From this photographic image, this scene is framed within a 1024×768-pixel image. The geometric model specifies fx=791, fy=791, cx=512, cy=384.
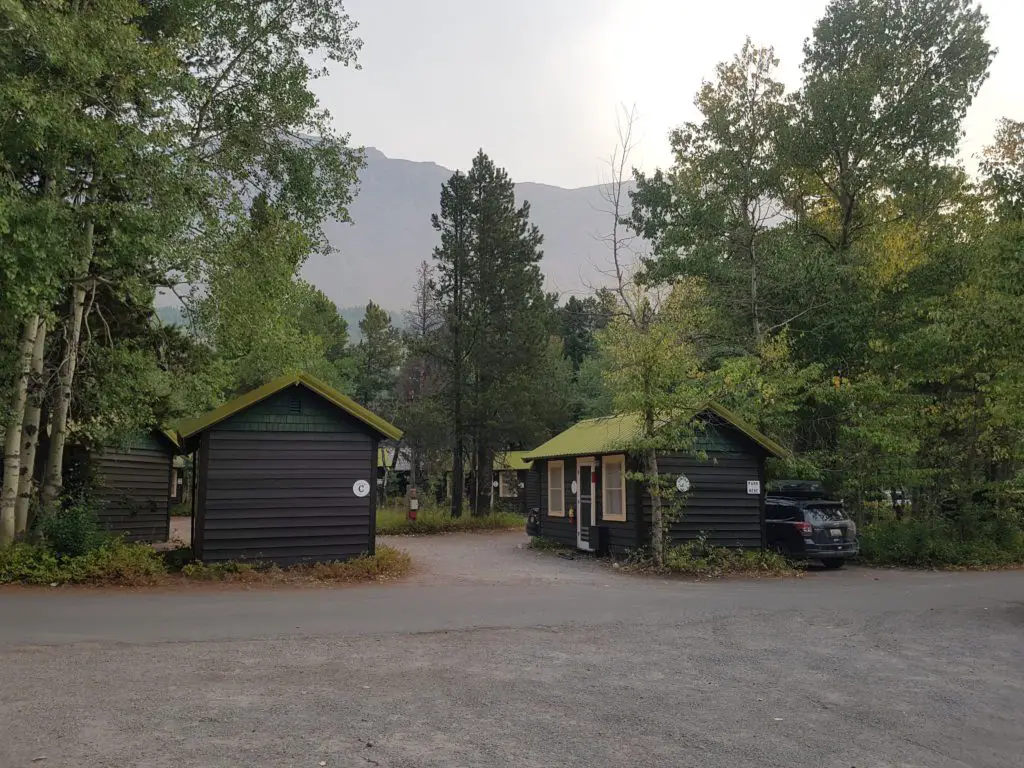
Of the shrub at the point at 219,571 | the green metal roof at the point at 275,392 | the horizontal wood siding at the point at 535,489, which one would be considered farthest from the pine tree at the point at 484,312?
the shrub at the point at 219,571

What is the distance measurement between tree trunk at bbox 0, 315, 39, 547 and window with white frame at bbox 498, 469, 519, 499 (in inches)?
1296

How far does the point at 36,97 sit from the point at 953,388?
22.3 metres

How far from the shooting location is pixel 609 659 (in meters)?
8.12

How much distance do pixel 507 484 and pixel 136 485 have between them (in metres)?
27.9

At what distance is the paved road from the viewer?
17.1ft

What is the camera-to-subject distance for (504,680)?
23.3 feet

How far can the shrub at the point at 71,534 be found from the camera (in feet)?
44.1

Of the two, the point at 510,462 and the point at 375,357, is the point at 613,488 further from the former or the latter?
the point at 375,357

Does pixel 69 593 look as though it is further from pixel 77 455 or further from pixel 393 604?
pixel 77 455

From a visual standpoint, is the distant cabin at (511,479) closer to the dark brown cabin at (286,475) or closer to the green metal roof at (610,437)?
the green metal roof at (610,437)

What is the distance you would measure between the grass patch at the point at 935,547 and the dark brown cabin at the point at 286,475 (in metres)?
12.1

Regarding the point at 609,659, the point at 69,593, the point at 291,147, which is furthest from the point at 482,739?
the point at 291,147

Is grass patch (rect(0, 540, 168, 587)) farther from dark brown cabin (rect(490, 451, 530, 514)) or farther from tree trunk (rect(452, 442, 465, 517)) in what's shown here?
dark brown cabin (rect(490, 451, 530, 514))

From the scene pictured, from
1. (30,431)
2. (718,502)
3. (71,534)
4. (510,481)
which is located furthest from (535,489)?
(510,481)
